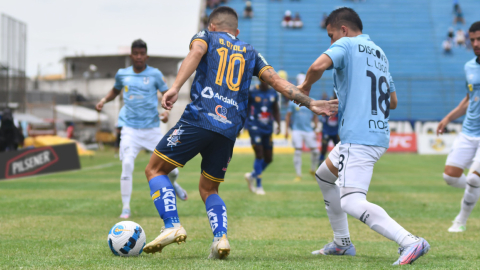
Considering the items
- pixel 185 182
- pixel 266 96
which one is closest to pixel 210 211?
pixel 266 96

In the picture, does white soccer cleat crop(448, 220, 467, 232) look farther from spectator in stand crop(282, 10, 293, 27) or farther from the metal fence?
spectator in stand crop(282, 10, 293, 27)

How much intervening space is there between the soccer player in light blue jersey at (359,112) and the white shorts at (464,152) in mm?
2871

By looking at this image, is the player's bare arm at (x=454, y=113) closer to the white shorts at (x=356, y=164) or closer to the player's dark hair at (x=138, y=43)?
the white shorts at (x=356, y=164)

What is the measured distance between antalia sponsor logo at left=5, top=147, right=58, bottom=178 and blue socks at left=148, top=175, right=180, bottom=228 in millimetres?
11458

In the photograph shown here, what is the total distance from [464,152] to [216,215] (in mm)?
3901

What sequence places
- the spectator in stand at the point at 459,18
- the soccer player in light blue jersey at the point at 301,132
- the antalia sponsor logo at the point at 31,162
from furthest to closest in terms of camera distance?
the spectator in stand at the point at 459,18
the soccer player in light blue jersey at the point at 301,132
the antalia sponsor logo at the point at 31,162

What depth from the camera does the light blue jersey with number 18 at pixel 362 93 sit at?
443cm

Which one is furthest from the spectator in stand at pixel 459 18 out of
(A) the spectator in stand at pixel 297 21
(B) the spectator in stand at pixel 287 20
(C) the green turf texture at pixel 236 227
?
(C) the green turf texture at pixel 236 227

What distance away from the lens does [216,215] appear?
4.66 metres

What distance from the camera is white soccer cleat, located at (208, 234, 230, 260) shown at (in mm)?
4398

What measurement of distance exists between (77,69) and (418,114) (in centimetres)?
3459

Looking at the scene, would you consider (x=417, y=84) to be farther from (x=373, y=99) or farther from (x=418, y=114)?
(x=373, y=99)

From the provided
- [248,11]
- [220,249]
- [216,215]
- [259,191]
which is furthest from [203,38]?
[248,11]

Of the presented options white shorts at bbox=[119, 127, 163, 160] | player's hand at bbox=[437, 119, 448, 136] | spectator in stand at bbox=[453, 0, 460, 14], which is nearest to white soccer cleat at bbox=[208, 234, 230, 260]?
white shorts at bbox=[119, 127, 163, 160]
